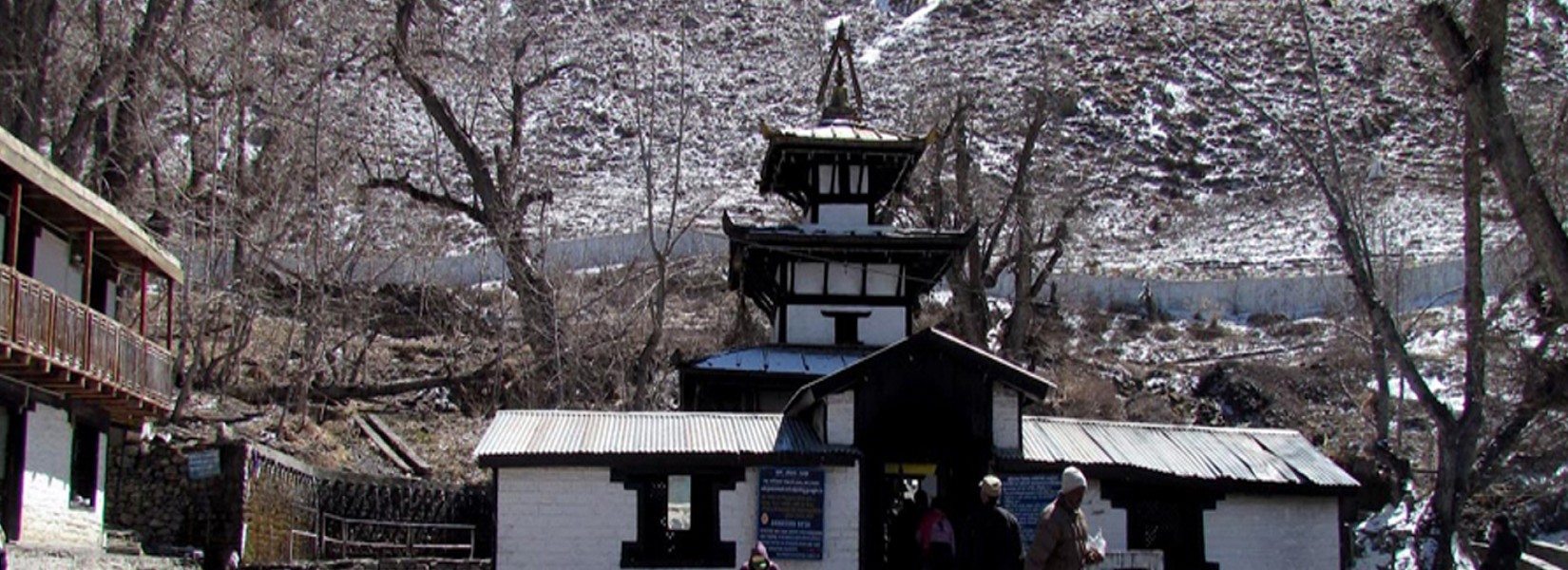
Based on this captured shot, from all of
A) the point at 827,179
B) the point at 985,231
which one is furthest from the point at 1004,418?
the point at 985,231

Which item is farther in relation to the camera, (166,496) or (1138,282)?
(1138,282)

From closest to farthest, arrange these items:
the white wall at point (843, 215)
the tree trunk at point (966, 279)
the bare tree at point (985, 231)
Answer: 1. the white wall at point (843, 215)
2. the tree trunk at point (966, 279)
3. the bare tree at point (985, 231)

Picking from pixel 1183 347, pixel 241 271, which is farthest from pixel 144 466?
pixel 1183 347

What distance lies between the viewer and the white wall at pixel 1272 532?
22.8 m

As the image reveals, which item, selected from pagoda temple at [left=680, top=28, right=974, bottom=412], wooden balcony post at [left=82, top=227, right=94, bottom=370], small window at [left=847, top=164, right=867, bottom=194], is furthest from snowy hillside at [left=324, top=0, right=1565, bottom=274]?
wooden balcony post at [left=82, top=227, right=94, bottom=370]

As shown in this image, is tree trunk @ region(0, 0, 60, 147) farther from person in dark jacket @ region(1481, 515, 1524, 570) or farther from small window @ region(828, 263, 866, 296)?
person in dark jacket @ region(1481, 515, 1524, 570)

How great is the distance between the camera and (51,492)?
83.3ft

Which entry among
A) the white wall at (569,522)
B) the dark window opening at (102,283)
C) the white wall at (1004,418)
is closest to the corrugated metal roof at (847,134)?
the white wall at (1004,418)

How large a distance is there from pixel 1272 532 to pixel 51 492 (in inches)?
726

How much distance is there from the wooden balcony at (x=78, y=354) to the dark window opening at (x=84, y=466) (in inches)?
21.1

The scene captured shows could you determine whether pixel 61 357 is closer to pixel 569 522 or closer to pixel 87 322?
pixel 87 322

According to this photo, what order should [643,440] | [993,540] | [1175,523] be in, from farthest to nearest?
[1175,523], [643,440], [993,540]

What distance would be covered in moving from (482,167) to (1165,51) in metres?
60.0

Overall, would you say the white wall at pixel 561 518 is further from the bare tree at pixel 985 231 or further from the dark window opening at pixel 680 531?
the bare tree at pixel 985 231
